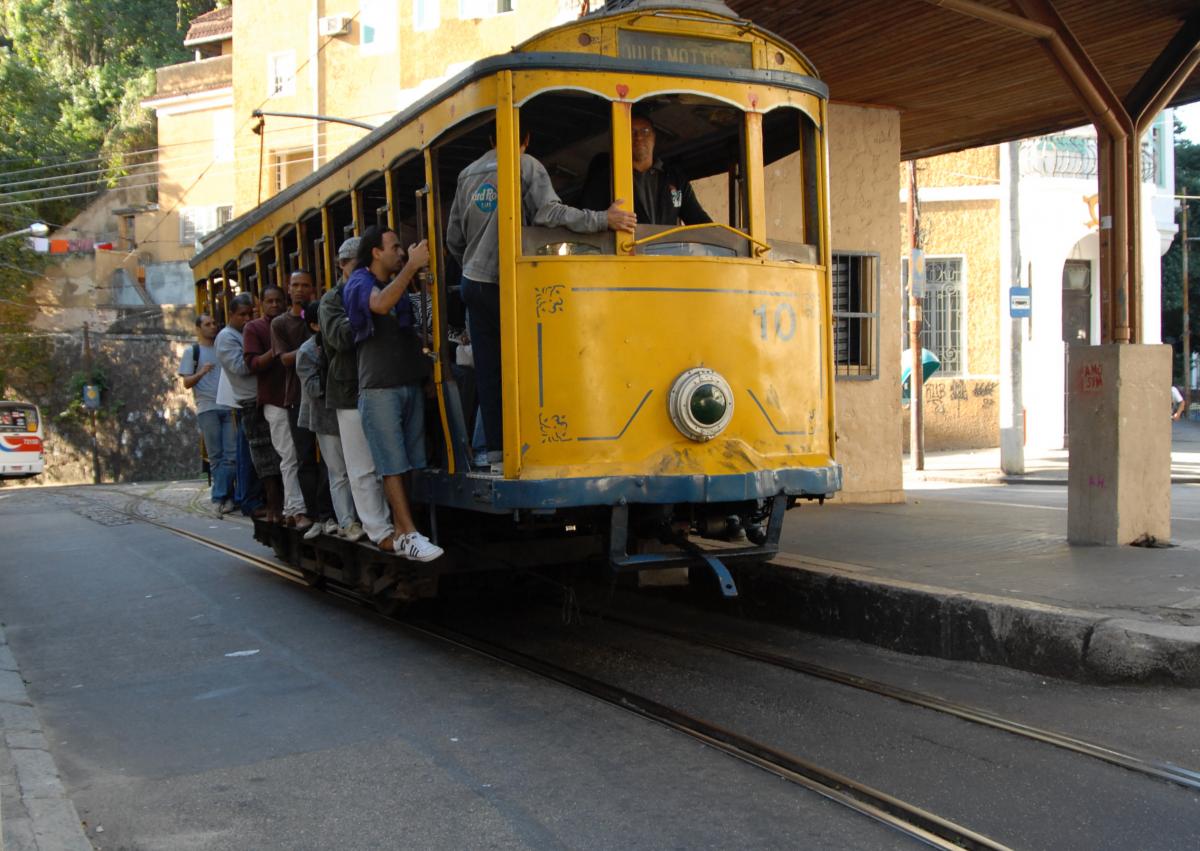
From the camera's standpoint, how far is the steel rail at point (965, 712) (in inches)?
159

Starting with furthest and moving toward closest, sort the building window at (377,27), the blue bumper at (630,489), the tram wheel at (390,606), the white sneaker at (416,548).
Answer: the building window at (377,27) → the tram wheel at (390,606) → the white sneaker at (416,548) → the blue bumper at (630,489)

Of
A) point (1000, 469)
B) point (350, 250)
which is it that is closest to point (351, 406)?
point (350, 250)

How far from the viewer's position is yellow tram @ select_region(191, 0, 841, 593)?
5.47 m

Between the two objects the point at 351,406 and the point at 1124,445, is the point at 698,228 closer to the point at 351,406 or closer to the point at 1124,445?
the point at 351,406

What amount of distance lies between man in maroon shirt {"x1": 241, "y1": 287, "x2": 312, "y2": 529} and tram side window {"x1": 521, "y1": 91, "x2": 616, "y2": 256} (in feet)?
9.26

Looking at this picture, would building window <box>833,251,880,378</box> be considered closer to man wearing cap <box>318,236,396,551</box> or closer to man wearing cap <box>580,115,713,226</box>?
man wearing cap <box>580,115,713,226</box>

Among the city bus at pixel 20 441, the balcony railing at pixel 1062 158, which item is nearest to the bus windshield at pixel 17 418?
the city bus at pixel 20 441

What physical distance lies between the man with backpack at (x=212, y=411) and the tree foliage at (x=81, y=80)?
35631mm

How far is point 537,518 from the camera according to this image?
592 cm

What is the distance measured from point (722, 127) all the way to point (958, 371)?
689 inches

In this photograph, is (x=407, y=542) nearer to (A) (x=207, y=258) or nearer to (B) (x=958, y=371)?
(A) (x=207, y=258)

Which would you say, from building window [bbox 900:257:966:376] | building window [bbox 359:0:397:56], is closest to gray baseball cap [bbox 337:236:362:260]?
building window [bbox 900:257:966:376]

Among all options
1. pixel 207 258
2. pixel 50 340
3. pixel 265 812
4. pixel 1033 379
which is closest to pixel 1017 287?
pixel 1033 379

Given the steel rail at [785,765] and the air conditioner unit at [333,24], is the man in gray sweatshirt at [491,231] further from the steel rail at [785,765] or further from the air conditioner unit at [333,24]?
the air conditioner unit at [333,24]
